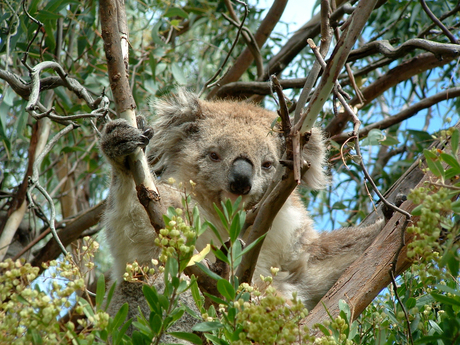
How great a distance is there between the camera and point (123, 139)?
71.8 inches

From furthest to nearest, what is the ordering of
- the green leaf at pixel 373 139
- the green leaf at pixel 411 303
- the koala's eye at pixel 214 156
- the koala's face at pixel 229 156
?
1. the koala's eye at pixel 214 156
2. the koala's face at pixel 229 156
3. the green leaf at pixel 373 139
4. the green leaf at pixel 411 303

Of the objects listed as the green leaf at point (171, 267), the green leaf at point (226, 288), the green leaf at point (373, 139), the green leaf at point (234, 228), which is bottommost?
the green leaf at point (226, 288)

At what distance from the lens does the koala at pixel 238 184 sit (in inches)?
91.7

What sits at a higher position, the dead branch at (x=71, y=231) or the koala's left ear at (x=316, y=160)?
the koala's left ear at (x=316, y=160)

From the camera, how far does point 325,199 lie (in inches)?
175

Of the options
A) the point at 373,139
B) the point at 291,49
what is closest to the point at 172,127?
the point at 373,139

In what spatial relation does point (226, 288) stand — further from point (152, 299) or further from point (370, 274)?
point (370, 274)

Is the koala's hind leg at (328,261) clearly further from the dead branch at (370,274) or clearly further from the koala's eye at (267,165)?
the dead branch at (370,274)

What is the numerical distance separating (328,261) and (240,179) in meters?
0.75

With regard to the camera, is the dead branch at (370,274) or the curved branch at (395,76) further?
the curved branch at (395,76)

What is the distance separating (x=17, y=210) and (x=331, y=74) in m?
2.77

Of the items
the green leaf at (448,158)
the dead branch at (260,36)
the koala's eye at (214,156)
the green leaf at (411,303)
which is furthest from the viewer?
the dead branch at (260,36)

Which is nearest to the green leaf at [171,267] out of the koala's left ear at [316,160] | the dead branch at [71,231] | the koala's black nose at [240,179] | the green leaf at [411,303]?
the green leaf at [411,303]

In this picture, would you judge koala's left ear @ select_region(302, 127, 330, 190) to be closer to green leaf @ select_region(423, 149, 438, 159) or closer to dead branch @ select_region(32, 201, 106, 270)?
dead branch @ select_region(32, 201, 106, 270)
